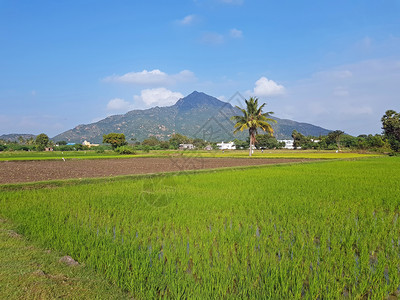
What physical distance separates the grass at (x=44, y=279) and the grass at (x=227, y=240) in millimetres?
190

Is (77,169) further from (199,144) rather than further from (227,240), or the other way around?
(227,240)

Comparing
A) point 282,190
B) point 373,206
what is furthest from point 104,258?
point 282,190

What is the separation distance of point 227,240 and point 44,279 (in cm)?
241

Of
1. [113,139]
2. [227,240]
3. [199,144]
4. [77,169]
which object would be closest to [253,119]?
[77,169]

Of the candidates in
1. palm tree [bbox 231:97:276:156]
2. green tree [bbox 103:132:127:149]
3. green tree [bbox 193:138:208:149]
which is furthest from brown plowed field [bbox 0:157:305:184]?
green tree [bbox 103:132:127:149]

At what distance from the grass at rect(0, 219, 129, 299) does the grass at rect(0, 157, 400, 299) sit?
0.19 meters

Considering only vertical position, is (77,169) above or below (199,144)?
below

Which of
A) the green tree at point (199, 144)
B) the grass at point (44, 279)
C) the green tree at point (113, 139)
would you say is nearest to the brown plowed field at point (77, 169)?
the green tree at point (199, 144)

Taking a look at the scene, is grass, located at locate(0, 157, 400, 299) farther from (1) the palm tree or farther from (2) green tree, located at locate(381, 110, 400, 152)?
(2) green tree, located at locate(381, 110, 400, 152)

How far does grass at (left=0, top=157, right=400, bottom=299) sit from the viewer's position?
2.84m

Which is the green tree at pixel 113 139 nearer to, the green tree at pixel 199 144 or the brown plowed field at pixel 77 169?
the brown plowed field at pixel 77 169

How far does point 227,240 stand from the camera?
4176 mm

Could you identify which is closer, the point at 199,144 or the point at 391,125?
the point at 199,144

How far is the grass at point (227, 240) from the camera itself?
2.84 metres
